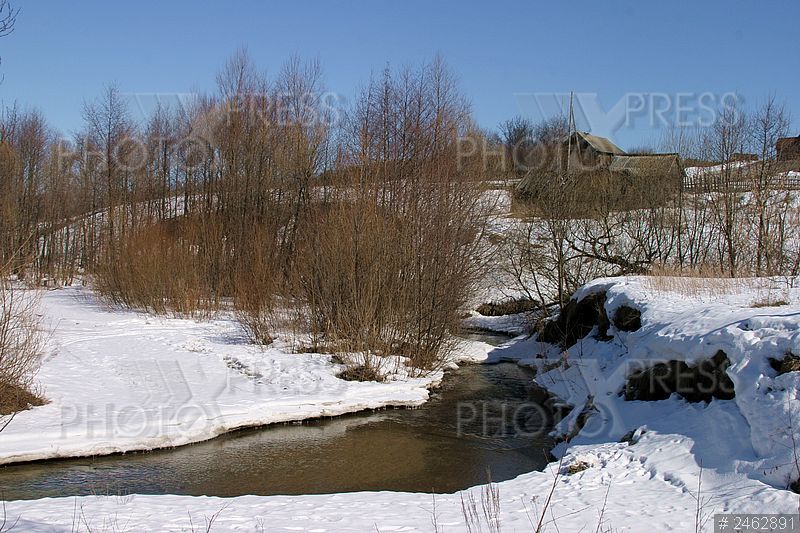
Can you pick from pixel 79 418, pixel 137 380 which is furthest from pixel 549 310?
pixel 79 418

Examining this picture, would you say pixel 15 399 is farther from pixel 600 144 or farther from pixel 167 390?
pixel 600 144

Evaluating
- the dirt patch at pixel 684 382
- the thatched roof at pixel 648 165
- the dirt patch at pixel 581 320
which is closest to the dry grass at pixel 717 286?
the dirt patch at pixel 581 320

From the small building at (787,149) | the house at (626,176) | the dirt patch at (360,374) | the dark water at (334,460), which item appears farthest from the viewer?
the house at (626,176)

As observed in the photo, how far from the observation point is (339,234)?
17.5 metres

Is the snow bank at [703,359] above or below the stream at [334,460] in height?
above

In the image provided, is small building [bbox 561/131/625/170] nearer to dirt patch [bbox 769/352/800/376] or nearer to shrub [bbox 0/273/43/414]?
dirt patch [bbox 769/352/800/376]

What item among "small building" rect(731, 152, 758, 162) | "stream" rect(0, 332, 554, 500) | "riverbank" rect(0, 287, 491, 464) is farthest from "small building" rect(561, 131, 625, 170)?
"stream" rect(0, 332, 554, 500)

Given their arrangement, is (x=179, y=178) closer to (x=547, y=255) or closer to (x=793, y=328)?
(x=547, y=255)

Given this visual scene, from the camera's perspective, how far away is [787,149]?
23.3m

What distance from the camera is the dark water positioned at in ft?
31.5

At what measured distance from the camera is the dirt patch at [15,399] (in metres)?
11.6

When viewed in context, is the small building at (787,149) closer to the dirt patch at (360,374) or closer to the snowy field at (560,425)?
the snowy field at (560,425)

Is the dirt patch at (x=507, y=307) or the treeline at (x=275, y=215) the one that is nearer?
the treeline at (x=275, y=215)

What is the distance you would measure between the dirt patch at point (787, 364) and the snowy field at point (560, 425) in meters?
0.09
